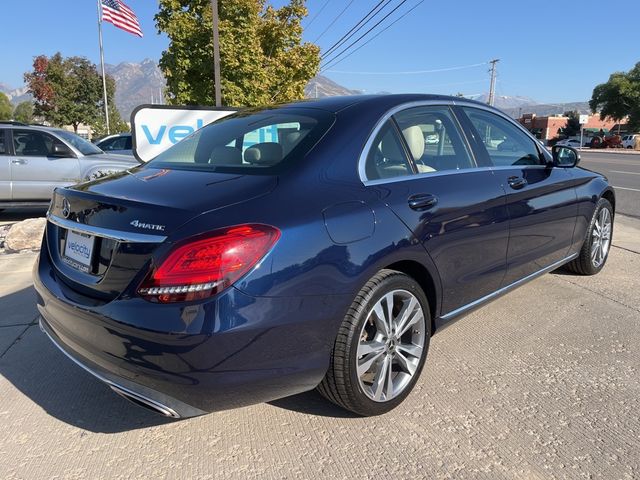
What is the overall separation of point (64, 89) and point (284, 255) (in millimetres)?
50148

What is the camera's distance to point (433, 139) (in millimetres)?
3201

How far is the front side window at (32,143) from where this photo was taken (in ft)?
28.5

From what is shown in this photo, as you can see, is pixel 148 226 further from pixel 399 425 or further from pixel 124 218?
pixel 399 425

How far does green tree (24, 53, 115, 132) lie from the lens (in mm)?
44500

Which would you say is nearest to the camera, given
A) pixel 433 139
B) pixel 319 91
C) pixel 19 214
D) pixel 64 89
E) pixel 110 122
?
pixel 433 139

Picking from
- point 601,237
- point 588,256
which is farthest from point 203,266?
point 601,237

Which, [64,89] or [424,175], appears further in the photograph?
[64,89]

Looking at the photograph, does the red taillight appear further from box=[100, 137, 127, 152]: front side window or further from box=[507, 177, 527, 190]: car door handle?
box=[100, 137, 127, 152]: front side window

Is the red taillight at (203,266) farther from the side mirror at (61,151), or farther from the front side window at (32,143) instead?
the front side window at (32,143)

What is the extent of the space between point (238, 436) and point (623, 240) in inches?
239

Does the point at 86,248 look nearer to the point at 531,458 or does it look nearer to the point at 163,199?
the point at 163,199

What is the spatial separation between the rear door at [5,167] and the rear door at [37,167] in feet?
0.23

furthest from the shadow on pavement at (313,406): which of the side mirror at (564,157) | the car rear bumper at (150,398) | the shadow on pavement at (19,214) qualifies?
the shadow on pavement at (19,214)

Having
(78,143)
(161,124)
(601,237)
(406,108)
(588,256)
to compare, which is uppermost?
(406,108)
